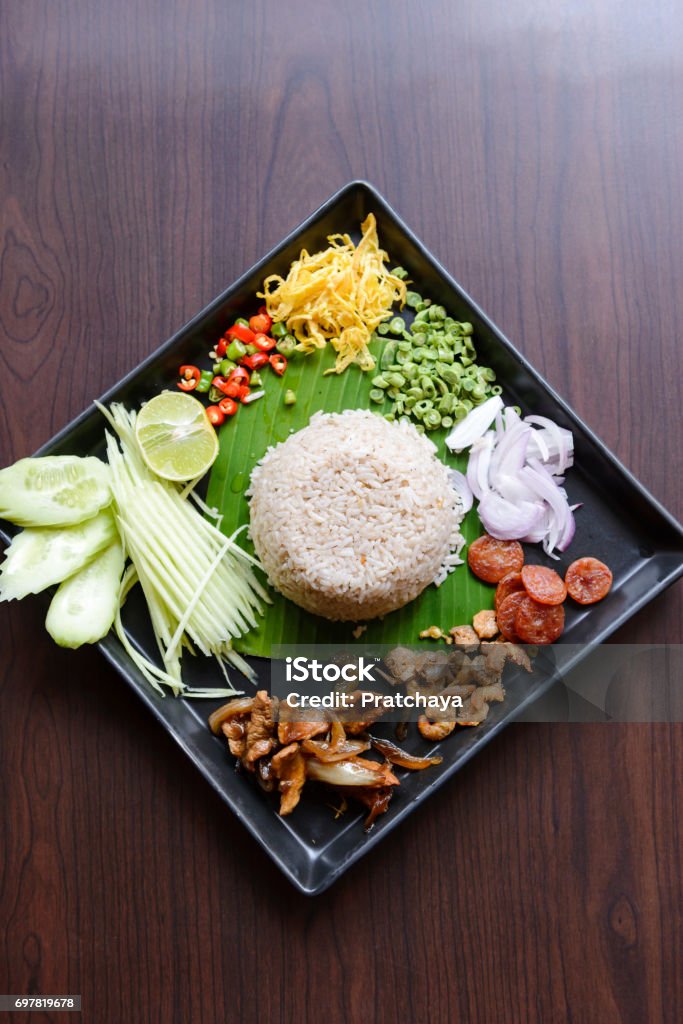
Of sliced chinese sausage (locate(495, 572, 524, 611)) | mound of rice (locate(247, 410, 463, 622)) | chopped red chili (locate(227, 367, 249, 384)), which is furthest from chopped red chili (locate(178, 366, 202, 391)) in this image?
sliced chinese sausage (locate(495, 572, 524, 611))

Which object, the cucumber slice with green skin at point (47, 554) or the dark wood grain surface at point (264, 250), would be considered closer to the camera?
the cucumber slice with green skin at point (47, 554)

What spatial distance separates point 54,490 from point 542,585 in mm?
2055

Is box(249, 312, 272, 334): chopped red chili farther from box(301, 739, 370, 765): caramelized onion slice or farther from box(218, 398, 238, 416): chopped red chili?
box(301, 739, 370, 765): caramelized onion slice

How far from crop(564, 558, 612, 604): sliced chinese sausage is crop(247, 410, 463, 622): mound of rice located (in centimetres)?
61

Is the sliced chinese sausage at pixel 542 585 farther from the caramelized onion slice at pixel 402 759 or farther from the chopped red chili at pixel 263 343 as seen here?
the chopped red chili at pixel 263 343

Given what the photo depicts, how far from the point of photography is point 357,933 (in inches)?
153

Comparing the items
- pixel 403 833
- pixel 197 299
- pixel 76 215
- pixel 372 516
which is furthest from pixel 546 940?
pixel 76 215

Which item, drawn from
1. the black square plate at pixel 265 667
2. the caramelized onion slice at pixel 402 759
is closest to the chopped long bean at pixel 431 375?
the black square plate at pixel 265 667

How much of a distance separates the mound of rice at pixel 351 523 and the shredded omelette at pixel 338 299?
1.41 feet

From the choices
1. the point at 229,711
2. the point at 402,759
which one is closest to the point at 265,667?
the point at 229,711

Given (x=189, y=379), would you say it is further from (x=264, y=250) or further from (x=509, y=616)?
(x=509, y=616)

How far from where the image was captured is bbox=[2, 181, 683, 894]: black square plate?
3.70 metres

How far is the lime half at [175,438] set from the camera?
3.78 metres

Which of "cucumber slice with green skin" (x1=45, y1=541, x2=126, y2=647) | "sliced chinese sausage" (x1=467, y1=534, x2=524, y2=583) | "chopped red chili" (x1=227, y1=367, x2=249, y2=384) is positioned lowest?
"sliced chinese sausage" (x1=467, y1=534, x2=524, y2=583)
